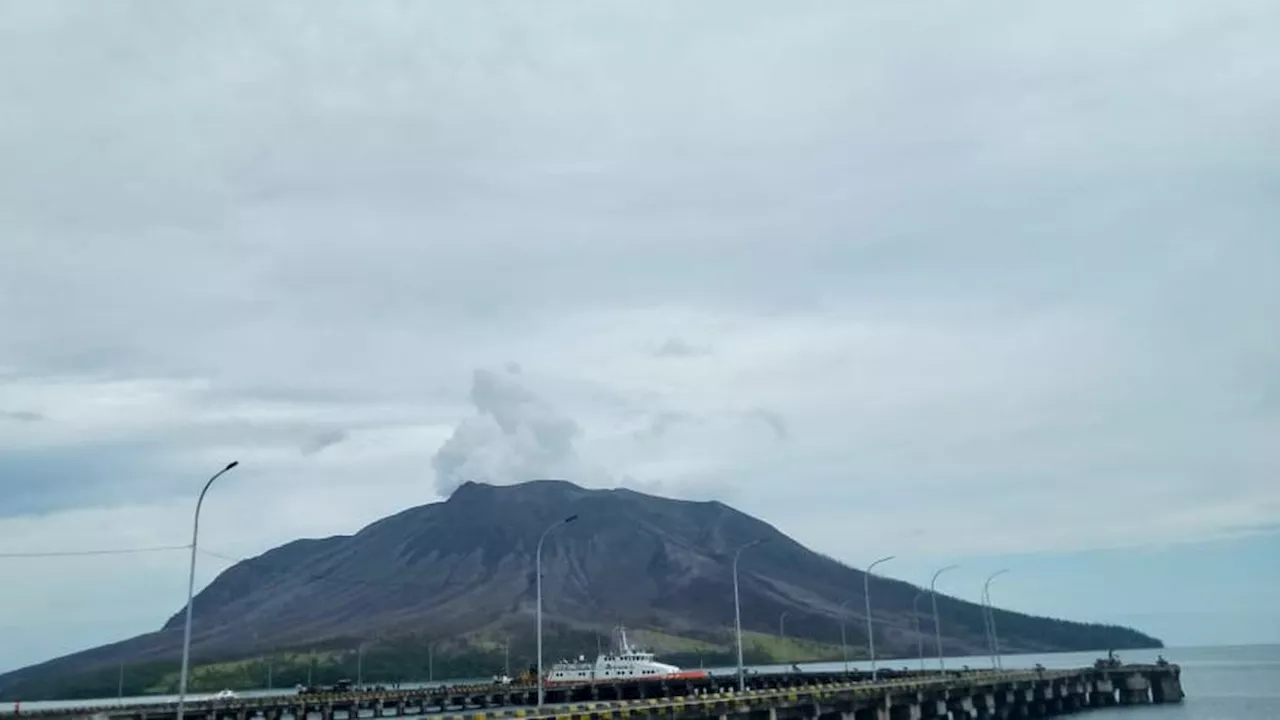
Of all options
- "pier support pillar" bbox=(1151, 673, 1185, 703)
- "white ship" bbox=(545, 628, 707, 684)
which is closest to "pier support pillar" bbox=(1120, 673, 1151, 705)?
"pier support pillar" bbox=(1151, 673, 1185, 703)

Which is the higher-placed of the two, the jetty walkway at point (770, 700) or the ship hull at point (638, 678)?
the ship hull at point (638, 678)

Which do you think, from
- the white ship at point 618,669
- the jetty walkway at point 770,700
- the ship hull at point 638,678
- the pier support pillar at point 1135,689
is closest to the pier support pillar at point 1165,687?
the jetty walkway at point 770,700

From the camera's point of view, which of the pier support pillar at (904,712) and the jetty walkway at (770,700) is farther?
the pier support pillar at (904,712)

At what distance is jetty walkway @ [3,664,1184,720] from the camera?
57.6m

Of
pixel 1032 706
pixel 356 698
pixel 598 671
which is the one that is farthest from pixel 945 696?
pixel 598 671

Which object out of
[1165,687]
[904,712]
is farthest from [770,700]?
[1165,687]

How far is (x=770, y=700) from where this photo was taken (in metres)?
61.5

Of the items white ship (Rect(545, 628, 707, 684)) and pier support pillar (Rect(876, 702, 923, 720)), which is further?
white ship (Rect(545, 628, 707, 684))

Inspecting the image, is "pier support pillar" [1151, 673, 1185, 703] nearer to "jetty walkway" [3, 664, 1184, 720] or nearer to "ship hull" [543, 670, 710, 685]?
"jetty walkway" [3, 664, 1184, 720]

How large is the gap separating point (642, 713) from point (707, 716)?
5.34 meters

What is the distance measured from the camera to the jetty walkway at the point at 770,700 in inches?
2267

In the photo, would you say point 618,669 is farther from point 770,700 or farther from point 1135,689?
point 770,700

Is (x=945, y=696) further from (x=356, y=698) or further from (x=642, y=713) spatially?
(x=356, y=698)

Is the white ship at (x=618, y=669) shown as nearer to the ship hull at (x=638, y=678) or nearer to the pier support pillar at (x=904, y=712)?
the ship hull at (x=638, y=678)
